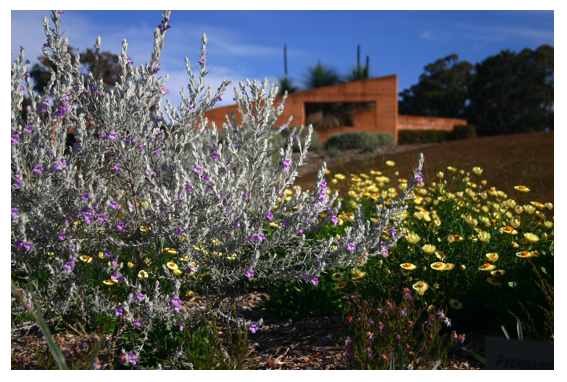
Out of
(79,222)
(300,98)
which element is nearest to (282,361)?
(79,222)

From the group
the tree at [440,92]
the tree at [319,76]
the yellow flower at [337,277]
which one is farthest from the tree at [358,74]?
the yellow flower at [337,277]

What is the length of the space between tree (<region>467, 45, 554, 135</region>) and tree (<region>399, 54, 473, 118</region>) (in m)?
4.06

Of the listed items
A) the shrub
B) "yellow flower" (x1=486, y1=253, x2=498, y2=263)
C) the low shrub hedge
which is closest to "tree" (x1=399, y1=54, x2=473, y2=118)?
the low shrub hedge

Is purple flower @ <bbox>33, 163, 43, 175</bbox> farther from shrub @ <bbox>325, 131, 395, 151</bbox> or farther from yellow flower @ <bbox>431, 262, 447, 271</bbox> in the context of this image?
shrub @ <bbox>325, 131, 395, 151</bbox>

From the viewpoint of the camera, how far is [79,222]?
2352 millimetres

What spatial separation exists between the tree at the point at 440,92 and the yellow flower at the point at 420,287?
3576 cm

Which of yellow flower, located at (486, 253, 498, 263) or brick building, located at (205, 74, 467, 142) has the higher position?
brick building, located at (205, 74, 467, 142)

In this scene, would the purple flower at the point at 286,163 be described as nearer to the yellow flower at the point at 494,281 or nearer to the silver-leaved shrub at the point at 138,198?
the silver-leaved shrub at the point at 138,198

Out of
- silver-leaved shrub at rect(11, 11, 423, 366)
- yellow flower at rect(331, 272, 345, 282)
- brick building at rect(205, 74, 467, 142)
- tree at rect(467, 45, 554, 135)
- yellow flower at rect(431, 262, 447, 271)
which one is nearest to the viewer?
silver-leaved shrub at rect(11, 11, 423, 366)

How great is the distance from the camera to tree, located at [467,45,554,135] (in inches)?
1160

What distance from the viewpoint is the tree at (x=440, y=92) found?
117ft

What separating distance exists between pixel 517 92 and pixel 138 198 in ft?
111

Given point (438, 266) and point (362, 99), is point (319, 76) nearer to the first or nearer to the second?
point (362, 99)
